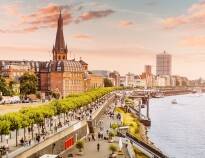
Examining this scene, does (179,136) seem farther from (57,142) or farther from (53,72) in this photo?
(53,72)

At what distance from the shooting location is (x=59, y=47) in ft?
466

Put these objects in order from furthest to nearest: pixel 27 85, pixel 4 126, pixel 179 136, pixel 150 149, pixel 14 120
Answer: pixel 27 85, pixel 179 136, pixel 150 149, pixel 14 120, pixel 4 126

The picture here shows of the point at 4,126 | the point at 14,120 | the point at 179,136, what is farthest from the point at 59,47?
the point at 4,126

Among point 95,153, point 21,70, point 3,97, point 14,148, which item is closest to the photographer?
point 14,148

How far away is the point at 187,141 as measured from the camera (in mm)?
66562

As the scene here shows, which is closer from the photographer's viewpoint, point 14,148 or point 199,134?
point 14,148

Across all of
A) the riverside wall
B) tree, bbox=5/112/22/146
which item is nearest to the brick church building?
the riverside wall

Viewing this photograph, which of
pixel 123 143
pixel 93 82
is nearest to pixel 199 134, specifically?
pixel 123 143

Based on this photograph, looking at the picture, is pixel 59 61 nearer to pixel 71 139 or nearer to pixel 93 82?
pixel 93 82

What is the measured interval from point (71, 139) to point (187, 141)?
2483cm

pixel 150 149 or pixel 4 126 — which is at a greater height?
pixel 4 126

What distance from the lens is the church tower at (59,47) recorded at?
141750 mm

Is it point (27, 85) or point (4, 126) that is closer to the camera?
point (4, 126)

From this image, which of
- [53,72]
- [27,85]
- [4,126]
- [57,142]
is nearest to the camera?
[4,126]
